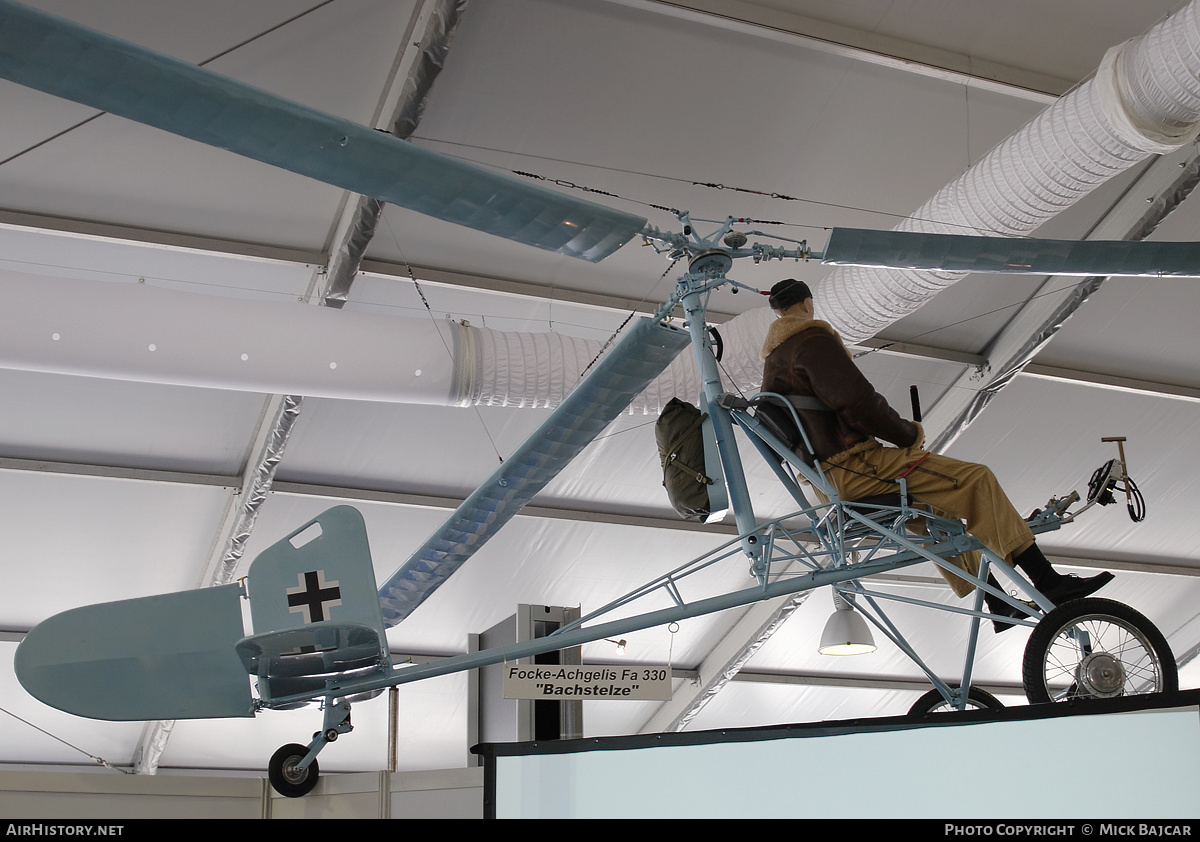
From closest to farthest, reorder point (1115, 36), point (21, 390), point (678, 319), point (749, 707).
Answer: point (1115, 36), point (21, 390), point (678, 319), point (749, 707)

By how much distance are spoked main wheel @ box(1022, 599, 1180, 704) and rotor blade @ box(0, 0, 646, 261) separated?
5.18 ft

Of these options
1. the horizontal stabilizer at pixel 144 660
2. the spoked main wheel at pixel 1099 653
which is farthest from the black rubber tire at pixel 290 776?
the spoked main wheel at pixel 1099 653

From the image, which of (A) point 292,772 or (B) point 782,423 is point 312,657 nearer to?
(A) point 292,772

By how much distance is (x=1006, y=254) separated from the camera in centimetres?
297

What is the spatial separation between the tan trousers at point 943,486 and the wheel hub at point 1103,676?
402 mm

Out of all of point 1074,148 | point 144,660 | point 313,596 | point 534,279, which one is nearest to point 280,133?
point 313,596

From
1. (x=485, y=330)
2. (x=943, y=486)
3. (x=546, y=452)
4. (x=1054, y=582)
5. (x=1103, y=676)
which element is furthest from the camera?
(x=485, y=330)

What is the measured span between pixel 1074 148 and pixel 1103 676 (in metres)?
2.38

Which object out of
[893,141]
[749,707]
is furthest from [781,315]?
[749,707]

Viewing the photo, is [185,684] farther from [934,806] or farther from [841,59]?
[841,59]

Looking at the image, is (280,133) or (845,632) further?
(845,632)

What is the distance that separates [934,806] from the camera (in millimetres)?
1423

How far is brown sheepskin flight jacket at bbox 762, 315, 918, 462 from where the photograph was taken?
2926mm

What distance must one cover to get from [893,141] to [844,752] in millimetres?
4714
